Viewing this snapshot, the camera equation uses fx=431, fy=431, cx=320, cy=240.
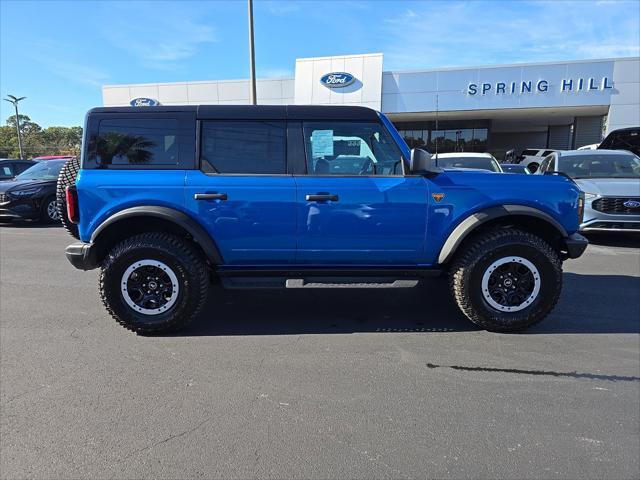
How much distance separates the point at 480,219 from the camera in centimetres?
381

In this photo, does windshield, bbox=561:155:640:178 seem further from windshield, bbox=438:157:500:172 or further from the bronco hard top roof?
the bronco hard top roof

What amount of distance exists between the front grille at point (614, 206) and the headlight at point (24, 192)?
12.5 metres

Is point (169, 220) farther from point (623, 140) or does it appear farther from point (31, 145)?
point (31, 145)

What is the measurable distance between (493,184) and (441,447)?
2.42 m

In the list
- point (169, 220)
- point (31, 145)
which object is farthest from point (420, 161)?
point (31, 145)

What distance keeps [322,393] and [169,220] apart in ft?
6.58

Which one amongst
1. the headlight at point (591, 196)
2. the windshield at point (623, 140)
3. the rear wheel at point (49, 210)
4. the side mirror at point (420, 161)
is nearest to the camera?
the side mirror at point (420, 161)

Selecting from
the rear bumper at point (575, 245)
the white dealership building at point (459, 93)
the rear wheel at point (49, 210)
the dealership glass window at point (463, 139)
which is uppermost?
the white dealership building at point (459, 93)

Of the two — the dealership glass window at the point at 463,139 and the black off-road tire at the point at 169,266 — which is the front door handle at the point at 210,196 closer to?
the black off-road tire at the point at 169,266

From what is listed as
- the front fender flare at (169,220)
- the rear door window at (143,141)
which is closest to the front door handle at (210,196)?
the front fender flare at (169,220)

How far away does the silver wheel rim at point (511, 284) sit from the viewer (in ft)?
12.8

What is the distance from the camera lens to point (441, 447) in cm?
234

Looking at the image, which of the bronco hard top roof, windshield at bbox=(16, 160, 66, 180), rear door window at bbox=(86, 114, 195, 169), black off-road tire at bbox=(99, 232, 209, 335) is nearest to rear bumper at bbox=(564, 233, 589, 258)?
the bronco hard top roof

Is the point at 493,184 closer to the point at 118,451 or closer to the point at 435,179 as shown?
the point at 435,179
